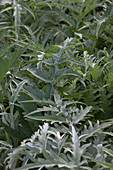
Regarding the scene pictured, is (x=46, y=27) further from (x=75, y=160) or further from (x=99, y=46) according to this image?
(x=75, y=160)

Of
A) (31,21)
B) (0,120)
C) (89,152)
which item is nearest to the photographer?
(89,152)

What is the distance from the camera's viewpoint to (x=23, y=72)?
1.16 metres

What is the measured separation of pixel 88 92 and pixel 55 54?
23 centimetres

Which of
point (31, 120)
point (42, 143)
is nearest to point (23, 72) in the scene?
point (31, 120)

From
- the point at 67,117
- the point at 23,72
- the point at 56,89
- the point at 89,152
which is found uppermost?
the point at 23,72

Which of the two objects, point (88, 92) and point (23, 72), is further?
point (23, 72)

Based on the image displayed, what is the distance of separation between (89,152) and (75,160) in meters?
0.13

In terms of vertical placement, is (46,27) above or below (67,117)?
above

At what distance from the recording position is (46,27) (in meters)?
1.62

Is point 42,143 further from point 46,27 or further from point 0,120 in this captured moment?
point 46,27

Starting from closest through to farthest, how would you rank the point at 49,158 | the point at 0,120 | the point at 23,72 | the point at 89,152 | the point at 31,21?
1. the point at 49,158
2. the point at 89,152
3. the point at 0,120
4. the point at 23,72
5. the point at 31,21

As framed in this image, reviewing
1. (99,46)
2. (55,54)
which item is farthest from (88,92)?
(99,46)

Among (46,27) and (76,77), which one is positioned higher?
(46,27)

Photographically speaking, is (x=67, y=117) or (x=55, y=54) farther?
(x=55, y=54)
